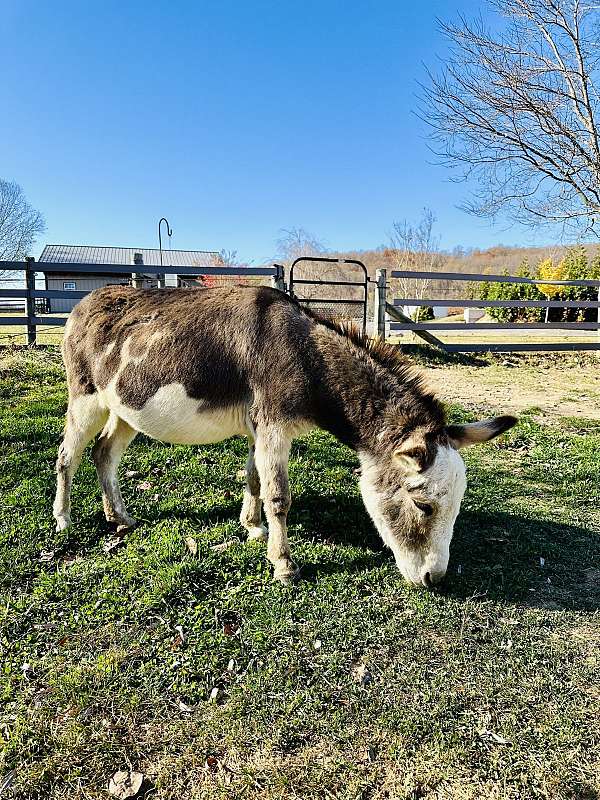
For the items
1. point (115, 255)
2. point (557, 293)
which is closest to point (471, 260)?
point (557, 293)

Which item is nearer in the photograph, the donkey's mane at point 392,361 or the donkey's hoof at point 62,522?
the donkey's mane at point 392,361

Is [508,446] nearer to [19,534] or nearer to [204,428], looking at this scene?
[204,428]

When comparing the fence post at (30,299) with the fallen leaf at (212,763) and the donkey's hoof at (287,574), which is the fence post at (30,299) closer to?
the donkey's hoof at (287,574)

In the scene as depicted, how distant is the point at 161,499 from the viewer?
4.86 metres

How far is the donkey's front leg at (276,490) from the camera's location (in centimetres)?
359

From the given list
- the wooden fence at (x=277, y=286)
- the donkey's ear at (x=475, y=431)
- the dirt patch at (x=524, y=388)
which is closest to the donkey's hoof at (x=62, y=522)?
the donkey's ear at (x=475, y=431)

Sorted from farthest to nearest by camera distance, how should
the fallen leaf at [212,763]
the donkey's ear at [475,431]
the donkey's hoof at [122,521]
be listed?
the donkey's hoof at [122,521], the donkey's ear at [475,431], the fallen leaf at [212,763]

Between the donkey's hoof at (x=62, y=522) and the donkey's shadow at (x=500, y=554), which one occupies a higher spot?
the donkey's hoof at (x=62, y=522)

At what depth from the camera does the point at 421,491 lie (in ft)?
10.6

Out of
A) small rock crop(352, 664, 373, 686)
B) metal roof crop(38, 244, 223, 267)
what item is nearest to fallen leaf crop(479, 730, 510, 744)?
small rock crop(352, 664, 373, 686)

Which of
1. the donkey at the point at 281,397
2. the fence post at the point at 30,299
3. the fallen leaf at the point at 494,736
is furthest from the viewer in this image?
the fence post at the point at 30,299

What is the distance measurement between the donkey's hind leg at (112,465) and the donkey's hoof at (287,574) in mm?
1462

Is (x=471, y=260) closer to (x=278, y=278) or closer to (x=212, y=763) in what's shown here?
(x=278, y=278)

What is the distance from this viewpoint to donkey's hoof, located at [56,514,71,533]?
4.20 meters
